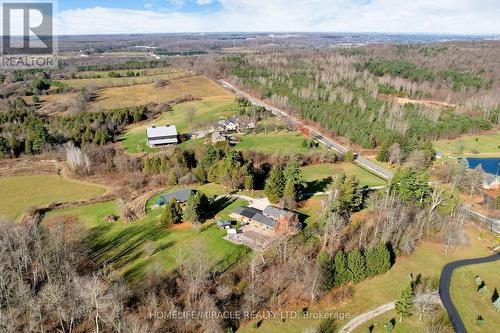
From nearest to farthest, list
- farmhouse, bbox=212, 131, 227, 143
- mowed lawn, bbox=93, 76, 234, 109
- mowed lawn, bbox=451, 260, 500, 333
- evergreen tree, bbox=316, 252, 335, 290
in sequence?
mowed lawn, bbox=451, 260, 500, 333
evergreen tree, bbox=316, 252, 335, 290
farmhouse, bbox=212, 131, 227, 143
mowed lawn, bbox=93, 76, 234, 109

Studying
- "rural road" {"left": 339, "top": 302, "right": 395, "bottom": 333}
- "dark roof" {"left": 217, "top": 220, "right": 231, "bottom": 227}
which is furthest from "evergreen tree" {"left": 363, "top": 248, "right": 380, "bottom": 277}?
"dark roof" {"left": 217, "top": 220, "right": 231, "bottom": 227}

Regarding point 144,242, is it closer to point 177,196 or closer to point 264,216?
point 177,196

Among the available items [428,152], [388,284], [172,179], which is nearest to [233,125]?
[172,179]

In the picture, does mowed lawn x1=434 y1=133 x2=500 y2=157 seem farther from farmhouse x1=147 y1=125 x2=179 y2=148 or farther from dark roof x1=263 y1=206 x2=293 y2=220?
farmhouse x1=147 y1=125 x2=179 y2=148

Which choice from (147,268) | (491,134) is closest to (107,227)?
(147,268)

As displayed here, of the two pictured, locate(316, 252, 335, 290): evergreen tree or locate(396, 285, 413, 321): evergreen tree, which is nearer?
locate(396, 285, 413, 321): evergreen tree

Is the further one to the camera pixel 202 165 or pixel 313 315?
pixel 202 165

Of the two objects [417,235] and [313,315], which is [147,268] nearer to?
[313,315]
